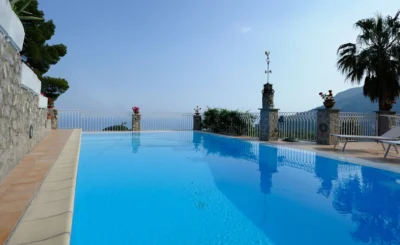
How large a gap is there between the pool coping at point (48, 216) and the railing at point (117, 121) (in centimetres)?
1230

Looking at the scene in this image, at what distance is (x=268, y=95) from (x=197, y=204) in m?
Answer: 7.92

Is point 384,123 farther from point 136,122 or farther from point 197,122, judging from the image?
point 136,122

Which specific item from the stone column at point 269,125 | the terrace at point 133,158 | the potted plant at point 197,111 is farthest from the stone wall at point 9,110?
the potted plant at point 197,111

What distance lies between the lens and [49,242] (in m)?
1.43

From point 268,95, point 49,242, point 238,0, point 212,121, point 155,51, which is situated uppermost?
point 238,0

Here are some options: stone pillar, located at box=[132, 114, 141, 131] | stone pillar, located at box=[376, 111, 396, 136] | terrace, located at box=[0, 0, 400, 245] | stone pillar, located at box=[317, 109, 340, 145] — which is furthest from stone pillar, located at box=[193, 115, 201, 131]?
stone pillar, located at box=[376, 111, 396, 136]

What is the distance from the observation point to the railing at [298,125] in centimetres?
994

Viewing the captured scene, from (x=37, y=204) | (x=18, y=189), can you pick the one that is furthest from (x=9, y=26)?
(x=37, y=204)

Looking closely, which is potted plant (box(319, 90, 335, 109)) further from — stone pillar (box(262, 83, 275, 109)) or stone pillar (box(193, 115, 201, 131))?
stone pillar (box(193, 115, 201, 131))

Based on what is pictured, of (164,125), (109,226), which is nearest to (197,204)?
(109,226)

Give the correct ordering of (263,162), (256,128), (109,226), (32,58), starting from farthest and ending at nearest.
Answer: (32,58) → (256,128) → (263,162) → (109,226)

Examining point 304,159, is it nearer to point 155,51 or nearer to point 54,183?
point 54,183

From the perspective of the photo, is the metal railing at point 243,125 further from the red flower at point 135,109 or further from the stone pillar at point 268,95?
the red flower at point 135,109

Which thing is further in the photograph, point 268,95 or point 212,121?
point 212,121
